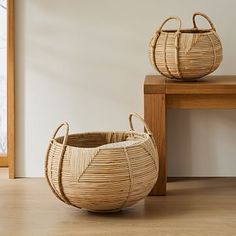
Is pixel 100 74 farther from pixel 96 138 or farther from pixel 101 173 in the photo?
pixel 101 173

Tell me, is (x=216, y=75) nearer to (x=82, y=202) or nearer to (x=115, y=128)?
(x=115, y=128)

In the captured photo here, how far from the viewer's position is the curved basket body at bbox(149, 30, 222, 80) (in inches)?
121

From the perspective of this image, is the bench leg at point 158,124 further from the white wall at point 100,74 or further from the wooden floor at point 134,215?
the white wall at point 100,74

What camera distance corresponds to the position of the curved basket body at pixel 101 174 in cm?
269

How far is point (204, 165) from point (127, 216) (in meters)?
0.81

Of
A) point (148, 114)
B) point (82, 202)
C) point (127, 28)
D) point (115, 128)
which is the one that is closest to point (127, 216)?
point (82, 202)

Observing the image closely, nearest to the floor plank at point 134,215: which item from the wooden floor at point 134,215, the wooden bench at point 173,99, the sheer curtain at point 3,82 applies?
the wooden floor at point 134,215

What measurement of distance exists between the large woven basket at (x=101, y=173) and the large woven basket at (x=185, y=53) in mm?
450

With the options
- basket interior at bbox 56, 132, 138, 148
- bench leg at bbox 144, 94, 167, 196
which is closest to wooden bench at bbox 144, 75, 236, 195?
bench leg at bbox 144, 94, 167, 196

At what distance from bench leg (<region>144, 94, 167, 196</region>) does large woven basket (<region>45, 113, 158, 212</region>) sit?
11.9 inches

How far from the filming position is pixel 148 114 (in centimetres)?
312

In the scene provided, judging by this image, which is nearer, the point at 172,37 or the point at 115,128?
the point at 172,37

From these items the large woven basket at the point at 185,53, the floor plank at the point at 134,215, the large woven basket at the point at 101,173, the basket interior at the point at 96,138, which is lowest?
the floor plank at the point at 134,215

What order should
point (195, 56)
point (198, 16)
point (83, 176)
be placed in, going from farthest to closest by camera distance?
1. point (198, 16)
2. point (195, 56)
3. point (83, 176)
